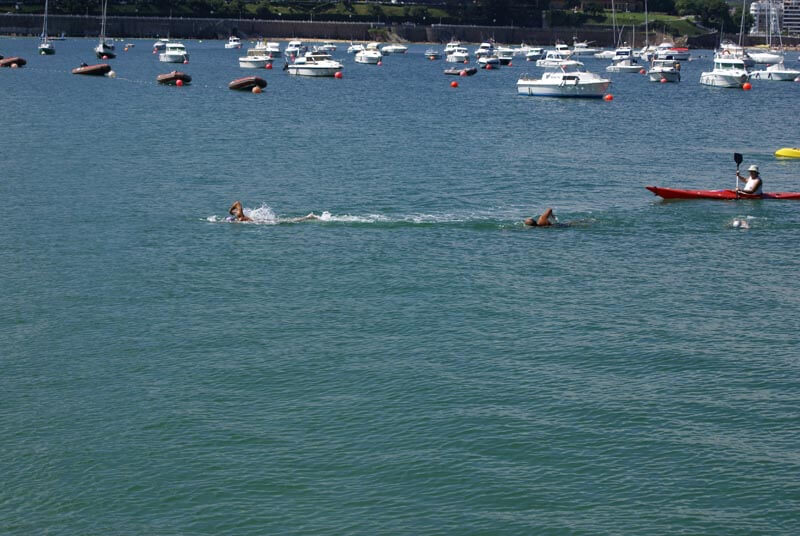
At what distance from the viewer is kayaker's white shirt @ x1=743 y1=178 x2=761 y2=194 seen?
51.3 m

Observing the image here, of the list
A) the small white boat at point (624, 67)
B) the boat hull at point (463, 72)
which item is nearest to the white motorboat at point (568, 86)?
the boat hull at point (463, 72)

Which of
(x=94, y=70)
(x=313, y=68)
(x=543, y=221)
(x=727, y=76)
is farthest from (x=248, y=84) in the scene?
(x=543, y=221)

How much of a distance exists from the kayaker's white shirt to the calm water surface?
1971 mm

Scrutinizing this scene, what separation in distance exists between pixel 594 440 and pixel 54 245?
24.4 m

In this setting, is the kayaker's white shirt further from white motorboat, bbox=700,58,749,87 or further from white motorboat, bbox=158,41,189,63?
white motorboat, bbox=158,41,189,63

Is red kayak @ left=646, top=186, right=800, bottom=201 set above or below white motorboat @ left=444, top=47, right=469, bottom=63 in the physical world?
below

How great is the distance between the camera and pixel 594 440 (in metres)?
26.2

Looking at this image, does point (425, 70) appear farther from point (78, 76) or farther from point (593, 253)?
point (593, 253)

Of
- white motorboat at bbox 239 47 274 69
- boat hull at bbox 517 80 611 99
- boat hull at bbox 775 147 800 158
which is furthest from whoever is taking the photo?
white motorboat at bbox 239 47 274 69

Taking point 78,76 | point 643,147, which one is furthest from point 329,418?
point 78,76

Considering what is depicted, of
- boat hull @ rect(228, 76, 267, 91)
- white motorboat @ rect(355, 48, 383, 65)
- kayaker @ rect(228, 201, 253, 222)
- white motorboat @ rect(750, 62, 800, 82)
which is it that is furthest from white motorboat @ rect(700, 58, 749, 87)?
kayaker @ rect(228, 201, 253, 222)

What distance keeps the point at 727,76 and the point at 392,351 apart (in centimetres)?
11565

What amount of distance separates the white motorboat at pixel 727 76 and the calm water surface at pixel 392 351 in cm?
7723

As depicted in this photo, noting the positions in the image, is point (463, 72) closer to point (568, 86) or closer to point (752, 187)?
point (568, 86)
